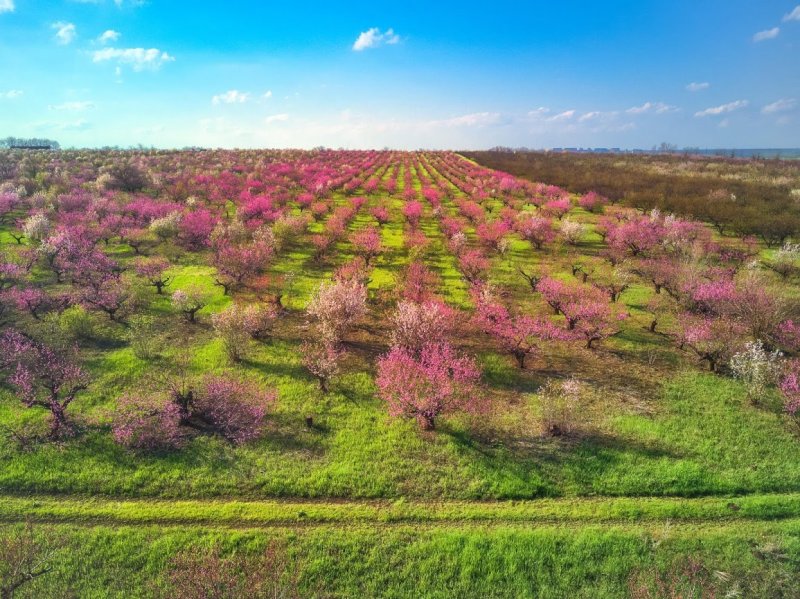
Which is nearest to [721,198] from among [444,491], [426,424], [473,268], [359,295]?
[473,268]

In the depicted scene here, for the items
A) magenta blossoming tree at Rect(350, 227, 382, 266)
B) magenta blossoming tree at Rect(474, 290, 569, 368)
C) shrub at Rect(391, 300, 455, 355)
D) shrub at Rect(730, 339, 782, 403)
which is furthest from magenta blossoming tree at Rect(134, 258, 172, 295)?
shrub at Rect(730, 339, 782, 403)

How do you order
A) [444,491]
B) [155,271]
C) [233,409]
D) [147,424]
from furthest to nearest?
1. [155,271]
2. [233,409]
3. [147,424]
4. [444,491]

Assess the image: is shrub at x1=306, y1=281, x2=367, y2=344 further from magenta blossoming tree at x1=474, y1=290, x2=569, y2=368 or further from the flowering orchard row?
magenta blossoming tree at x1=474, y1=290, x2=569, y2=368

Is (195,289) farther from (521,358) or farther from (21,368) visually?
(521,358)

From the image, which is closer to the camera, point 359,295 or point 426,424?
point 426,424

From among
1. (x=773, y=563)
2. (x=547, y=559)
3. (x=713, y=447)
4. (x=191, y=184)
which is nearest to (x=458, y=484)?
(x=547, y=559)

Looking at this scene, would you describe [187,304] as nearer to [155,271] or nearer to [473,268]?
[155,271]
